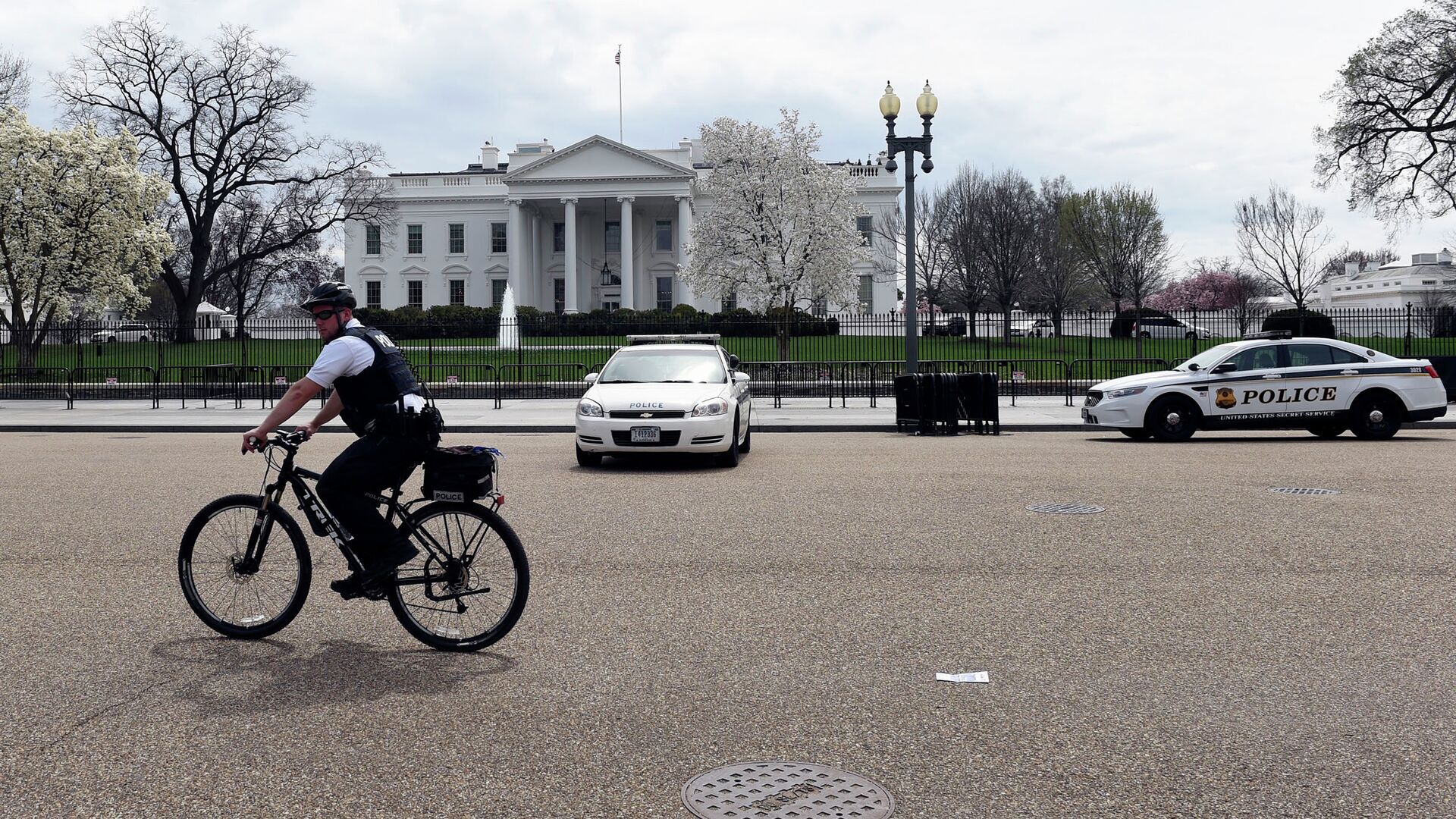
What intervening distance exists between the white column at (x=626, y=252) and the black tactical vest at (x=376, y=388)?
63983 mm

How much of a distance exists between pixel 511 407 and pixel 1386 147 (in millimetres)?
30464

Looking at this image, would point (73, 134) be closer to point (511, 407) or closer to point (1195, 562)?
point (511, 407)

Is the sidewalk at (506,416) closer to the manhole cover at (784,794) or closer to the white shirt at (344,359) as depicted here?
the white shirt at (344,359)

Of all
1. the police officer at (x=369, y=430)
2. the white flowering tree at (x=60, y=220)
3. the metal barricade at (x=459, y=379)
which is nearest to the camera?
the police officer at (x=369, y=430)

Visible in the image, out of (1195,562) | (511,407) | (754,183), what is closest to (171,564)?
(1195,562)

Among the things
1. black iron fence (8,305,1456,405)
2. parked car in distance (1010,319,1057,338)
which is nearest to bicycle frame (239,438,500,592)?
black iron fence (8,305,1456,405)

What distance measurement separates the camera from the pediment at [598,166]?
69.4 m

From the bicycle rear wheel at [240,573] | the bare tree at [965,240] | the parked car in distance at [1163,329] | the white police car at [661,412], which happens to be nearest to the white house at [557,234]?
the bare tree at [965,240]

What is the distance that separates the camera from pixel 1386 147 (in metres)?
39.4

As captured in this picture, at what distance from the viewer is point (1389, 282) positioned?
12838 centimetres

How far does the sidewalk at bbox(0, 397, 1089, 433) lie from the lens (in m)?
21.2

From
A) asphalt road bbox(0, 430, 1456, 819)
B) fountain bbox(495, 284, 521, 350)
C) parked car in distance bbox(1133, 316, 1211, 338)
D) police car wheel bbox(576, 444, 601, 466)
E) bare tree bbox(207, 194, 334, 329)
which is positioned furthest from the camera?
bare tree bbox(207, 194, 334, 329)

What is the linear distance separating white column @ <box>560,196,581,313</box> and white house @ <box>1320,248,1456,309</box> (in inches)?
3305

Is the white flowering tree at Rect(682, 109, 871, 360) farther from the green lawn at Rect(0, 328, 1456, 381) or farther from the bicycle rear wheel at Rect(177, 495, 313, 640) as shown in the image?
the bicycle rear wheel at Rect(177, 495, 313, 640)
